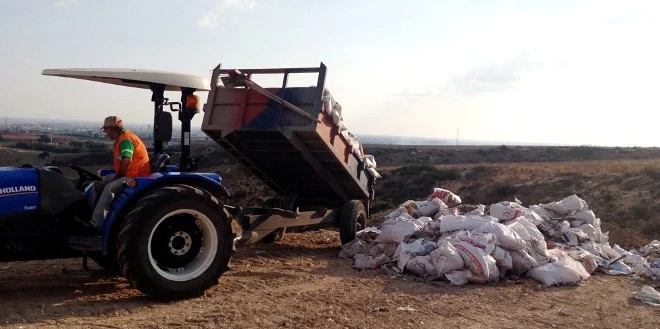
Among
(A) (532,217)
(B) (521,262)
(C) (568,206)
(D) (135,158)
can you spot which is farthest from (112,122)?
(C) (568,206)

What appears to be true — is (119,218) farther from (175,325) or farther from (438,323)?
(438,323)

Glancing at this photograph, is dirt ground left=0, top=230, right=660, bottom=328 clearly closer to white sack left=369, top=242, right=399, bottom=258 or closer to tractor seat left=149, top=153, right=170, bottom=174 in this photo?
white sack left=369, top=242, right=399, bottom=258

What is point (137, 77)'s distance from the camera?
653 centimetres

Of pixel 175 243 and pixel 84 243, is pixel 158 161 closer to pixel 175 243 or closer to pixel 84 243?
pixel 175 243

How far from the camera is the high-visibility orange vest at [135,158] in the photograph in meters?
6.62

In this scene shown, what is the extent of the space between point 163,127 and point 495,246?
4.47 metres

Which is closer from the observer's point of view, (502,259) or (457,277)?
(457,277)

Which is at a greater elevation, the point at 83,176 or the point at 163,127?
the point at 163,127

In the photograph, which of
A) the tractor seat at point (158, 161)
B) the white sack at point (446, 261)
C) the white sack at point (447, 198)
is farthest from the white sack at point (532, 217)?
the tractor seat at point (158, 161)

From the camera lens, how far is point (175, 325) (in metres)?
5.59

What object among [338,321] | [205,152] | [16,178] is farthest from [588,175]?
[205,152]

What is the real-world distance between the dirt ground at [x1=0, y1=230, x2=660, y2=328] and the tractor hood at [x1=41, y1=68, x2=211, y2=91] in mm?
2037

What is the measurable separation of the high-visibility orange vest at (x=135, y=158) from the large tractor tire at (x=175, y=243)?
0.46 m

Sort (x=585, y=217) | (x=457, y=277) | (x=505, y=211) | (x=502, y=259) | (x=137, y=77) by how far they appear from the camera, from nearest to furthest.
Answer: (x=137, y=77) < (x=457, y=277) < (x=502, y=259) < (x=505, y=211) < (x=585, y=217)
